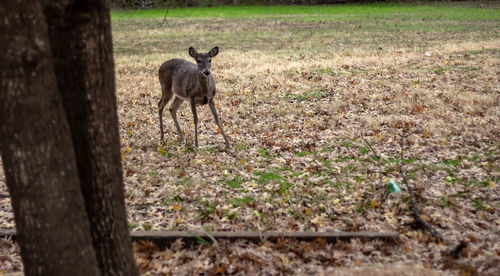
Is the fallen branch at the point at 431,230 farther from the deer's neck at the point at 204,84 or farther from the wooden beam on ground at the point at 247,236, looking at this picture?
the deer's neck at the point at 204,84

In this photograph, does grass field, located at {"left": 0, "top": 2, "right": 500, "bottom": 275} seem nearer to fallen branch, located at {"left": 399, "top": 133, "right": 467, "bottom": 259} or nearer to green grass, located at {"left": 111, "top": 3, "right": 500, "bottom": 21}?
fallen branch, located at {"left": 399, "top": 133, "right": 467, "bottom": 259}

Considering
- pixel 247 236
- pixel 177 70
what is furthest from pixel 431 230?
pixel 177 70

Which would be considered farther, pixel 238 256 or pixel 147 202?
pixel 147 202

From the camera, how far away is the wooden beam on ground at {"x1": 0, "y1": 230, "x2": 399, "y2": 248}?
488cm

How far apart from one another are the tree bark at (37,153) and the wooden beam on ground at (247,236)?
1919 millimetres

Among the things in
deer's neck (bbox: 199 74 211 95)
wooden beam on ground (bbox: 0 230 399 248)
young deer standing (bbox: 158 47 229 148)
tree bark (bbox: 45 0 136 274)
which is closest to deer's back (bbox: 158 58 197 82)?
young deer standing (bbox: 158 47 229 148)

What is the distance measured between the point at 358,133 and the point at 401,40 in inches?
588

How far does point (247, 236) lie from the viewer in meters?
5.04

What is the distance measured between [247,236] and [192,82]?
174 inches

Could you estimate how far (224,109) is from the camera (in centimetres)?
1113

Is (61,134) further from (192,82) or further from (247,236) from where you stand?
(192,82)

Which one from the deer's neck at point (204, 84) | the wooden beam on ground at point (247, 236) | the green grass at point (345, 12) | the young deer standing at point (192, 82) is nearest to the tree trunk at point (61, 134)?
the wooden beam on ground at point (247, 236)

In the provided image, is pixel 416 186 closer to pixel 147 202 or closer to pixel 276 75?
pixel 147 202

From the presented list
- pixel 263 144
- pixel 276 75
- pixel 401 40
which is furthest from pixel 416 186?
pixel 401 40
